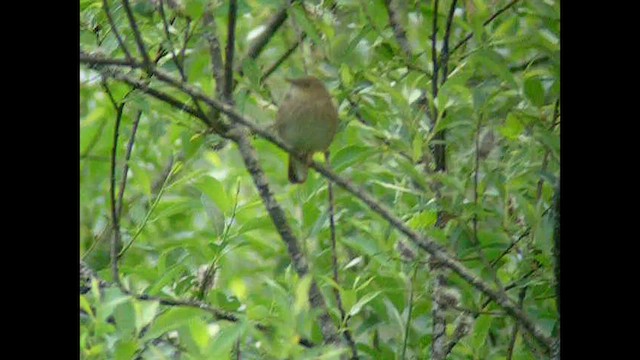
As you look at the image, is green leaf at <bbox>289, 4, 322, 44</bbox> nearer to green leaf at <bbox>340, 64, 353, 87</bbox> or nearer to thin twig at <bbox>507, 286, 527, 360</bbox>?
green leaf at <bbox>340, 64, 353, 87</bbox>

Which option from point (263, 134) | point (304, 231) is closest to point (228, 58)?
point (263, 134)

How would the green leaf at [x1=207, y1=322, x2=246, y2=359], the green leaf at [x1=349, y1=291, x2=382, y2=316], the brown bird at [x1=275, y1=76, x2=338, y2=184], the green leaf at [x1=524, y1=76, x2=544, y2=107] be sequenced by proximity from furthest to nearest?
1. the brown bird at [x1=275, y1=76, x2=338, y2=184]
2. the green leaf at [x1=524, y1=76, x2=544, y2=107]
3. the green leaf at [x1=349, y1=291, x2=382, y2=316]
4. the green leaf at [x1=207, y1=322, x2=246, y2=359]

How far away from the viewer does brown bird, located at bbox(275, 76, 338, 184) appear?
1.69 m

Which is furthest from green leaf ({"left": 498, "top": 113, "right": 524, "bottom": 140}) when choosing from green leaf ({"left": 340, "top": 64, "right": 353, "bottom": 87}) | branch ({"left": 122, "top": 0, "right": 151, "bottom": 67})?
branch ({"left": 122, "top": 0, "right": 151, "bottom": 67})

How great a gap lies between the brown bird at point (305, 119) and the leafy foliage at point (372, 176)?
0.16 feet

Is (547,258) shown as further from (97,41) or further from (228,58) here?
(97,41)

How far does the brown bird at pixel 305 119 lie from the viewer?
1.69 m

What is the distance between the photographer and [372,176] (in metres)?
1.50

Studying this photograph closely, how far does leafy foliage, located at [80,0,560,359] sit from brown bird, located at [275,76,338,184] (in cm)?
5

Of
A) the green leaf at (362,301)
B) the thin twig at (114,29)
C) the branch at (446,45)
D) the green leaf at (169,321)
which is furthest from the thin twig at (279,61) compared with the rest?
the green leaf at (169,321)

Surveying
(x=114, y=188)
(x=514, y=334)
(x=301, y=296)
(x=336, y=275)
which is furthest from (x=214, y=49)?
(x=514, y=334)

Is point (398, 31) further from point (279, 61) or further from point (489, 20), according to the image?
point (279, 61)

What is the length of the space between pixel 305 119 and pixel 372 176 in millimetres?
279
